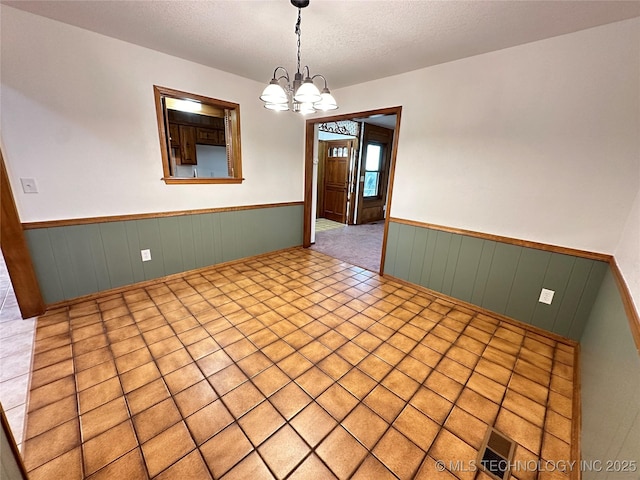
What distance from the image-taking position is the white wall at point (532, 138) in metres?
1.86

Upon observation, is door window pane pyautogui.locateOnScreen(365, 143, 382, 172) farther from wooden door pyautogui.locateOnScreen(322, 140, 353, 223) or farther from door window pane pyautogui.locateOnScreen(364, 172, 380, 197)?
wooden door pyautogui.locateOnScreen(322, 140, 353, 223)

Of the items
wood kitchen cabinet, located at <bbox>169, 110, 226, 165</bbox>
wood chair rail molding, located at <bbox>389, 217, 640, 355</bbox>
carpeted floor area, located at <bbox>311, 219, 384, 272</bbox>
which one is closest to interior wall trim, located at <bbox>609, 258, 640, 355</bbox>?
wood chair rail molding, located at <bbox>389, 217, 640, 355</bbox>

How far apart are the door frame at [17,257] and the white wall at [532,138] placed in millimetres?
3561

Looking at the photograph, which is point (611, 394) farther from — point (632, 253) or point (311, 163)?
point (311, 163)

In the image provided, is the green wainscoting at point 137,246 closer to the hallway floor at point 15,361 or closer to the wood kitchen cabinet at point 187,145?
the hallway floor at point 15,361

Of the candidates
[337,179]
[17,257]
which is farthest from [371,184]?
[17,257]

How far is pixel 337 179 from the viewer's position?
6672mm

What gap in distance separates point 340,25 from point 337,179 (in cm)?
470

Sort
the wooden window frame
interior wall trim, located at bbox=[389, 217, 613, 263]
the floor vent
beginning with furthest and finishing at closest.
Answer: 1. the wooden window frame
2. interior wall trim, located at bbox=[389, 217, 613, 263]
3. the floor vent

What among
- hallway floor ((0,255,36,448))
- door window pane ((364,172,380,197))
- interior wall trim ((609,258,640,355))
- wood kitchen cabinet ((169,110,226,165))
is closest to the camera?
interior wall trim ((609,258,640,355))

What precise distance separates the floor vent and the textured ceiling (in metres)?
2.55

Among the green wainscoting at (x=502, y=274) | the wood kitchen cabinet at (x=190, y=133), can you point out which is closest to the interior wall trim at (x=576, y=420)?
the green wainscoting at (x=502, y=274)

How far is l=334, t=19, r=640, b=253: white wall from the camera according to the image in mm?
1855

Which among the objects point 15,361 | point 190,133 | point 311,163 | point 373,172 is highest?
point 190,133
